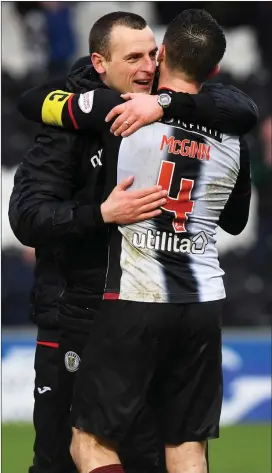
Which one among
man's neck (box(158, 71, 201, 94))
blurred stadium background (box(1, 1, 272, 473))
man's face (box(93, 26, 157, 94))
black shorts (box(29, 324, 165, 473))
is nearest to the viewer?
man's neck (box(158, 71, 201, 94))

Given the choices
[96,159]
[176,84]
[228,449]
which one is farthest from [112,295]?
[228,449]

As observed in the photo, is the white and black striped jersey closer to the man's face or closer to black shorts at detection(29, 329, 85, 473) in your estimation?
the man's face

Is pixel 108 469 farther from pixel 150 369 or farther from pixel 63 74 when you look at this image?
pixel 63 74

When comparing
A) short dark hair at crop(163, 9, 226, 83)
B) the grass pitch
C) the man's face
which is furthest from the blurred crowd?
short dark hair at crop(163, 9, 226, 83)

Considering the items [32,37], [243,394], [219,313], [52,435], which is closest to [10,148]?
[32,37]

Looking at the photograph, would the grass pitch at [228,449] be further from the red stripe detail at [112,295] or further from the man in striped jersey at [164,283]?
the red stripe detail at [112,295]

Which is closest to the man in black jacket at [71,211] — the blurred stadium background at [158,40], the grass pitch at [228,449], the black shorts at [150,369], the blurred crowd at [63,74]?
the black shorts at [150,369]

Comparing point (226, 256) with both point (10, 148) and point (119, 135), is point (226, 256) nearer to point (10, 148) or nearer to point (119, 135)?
point (10, 148)

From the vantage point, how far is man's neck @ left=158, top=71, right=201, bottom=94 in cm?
369

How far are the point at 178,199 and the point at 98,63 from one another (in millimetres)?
614

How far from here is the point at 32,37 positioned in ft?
28.2

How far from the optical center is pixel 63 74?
8469 millimetres

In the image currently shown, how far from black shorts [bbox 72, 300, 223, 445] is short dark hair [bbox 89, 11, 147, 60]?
35.5 inches

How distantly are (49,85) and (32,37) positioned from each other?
4.75m
